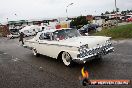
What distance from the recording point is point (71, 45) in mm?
9047

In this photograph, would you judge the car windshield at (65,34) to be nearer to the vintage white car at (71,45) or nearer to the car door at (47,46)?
the vintage white car at (71,45)

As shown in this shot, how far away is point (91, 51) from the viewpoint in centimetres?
895

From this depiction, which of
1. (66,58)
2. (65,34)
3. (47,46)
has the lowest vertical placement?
(66,58)

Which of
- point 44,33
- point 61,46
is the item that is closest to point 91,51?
point 61,46

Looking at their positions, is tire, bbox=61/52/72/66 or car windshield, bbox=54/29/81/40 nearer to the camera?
tire, bbox=61/52/72/66

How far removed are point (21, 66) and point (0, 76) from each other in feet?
5.91

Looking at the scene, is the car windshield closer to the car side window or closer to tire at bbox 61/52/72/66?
the car side window

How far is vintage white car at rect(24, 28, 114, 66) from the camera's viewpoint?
346 inches

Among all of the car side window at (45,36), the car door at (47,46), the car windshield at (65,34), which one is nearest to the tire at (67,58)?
the car door at (47,46)

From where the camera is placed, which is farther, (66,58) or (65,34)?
(65,34)

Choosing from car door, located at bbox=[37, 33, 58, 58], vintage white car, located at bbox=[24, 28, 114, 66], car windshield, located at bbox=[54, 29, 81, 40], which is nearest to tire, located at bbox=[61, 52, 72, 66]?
vintage white car, located at bbox=[24, 28, 114, 66]

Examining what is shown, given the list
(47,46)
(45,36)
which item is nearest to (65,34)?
(47,46)

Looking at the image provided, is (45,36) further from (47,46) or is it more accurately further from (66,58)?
(66,58)

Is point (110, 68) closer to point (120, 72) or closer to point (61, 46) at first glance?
point (120, 72)
